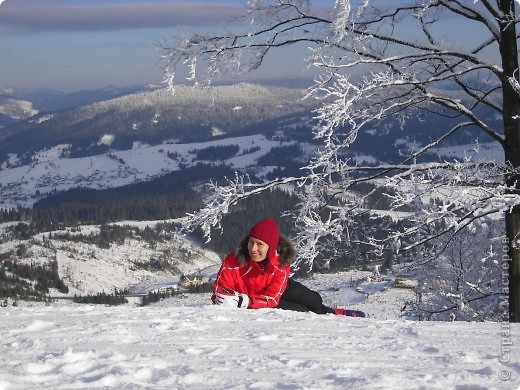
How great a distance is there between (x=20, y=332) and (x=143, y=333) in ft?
3.57

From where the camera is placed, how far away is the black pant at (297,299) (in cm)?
620

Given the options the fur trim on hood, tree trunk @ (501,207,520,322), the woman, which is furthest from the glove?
tree trunk @ (501,207,520,322)

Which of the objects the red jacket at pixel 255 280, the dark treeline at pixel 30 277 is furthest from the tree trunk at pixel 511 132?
the dark treeline at pixel 30 277

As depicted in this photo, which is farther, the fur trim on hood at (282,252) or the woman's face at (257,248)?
the fur trim on hood at (282,252)

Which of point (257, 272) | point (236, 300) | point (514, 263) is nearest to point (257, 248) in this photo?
point (257, 272)

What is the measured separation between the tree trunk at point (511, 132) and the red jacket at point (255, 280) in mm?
2563

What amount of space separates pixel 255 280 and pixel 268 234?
0.59m

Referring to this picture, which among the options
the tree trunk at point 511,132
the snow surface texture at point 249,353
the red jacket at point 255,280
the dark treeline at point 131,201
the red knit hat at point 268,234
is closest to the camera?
the snow surface texture at point 249,353

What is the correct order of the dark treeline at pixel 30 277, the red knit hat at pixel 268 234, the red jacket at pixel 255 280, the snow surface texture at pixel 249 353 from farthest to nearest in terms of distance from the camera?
the dark treeline at pixel 30 277, the red jacket at pixel 255 280, the red knit hat at pixel 268 234, the snow surface texture at pixel 249 353

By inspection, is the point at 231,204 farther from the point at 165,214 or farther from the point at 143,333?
the point at 165,214

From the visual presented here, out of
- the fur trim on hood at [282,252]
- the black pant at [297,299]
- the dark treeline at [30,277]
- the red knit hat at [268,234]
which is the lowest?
the dark treeline at [30,277]

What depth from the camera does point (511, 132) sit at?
628 centimetres

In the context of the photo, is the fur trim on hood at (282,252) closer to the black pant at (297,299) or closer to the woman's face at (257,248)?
the woman's face at (257,248)

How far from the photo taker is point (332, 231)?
6.14 meters
